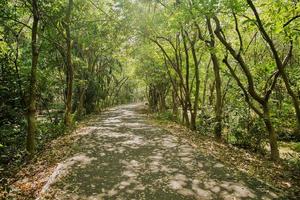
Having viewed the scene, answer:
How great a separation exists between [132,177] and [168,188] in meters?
1.20

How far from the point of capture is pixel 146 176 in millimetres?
8328

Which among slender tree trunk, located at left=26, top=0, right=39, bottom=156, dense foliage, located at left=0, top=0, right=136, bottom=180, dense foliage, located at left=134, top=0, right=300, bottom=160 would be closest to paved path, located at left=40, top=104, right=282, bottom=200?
slender tree trunk, located at left=26, top=0, right=39, bottom=156

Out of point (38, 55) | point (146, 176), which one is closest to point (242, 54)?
point (38, 55)

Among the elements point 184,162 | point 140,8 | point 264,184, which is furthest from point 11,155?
point 140,8

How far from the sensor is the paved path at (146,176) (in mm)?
7051

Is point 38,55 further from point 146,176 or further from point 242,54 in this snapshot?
point 242,54

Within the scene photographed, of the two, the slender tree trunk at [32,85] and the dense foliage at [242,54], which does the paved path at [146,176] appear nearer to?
the slender tree trunk at [32,85]

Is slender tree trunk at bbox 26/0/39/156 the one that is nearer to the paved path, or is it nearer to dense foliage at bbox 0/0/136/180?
dense foliage at bbox 0/0/136/180

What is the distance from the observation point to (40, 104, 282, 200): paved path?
7.05 meters

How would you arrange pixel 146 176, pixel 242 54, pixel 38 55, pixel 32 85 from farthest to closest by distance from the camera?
pixel 242 54 → pixel 38 55 → pixel 32 85 → pixel 146 176

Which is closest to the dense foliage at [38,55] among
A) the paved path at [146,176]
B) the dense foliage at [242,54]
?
the paved path at [146,176]

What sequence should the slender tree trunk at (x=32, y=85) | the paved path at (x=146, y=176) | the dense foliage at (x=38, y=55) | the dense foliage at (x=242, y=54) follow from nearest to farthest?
1. the paved path at (x=146, y=176)
2. the dense foliage at (x=242, y=54)
3. the slender tree trunk at (x=32, y=85)
4. the dense foliage at (x=38, y=55)

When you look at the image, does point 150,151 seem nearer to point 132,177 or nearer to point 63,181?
point 132,177

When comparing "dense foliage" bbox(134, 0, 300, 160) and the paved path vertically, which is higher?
"dense foliage" bbox(134, 0, 300, 160)
